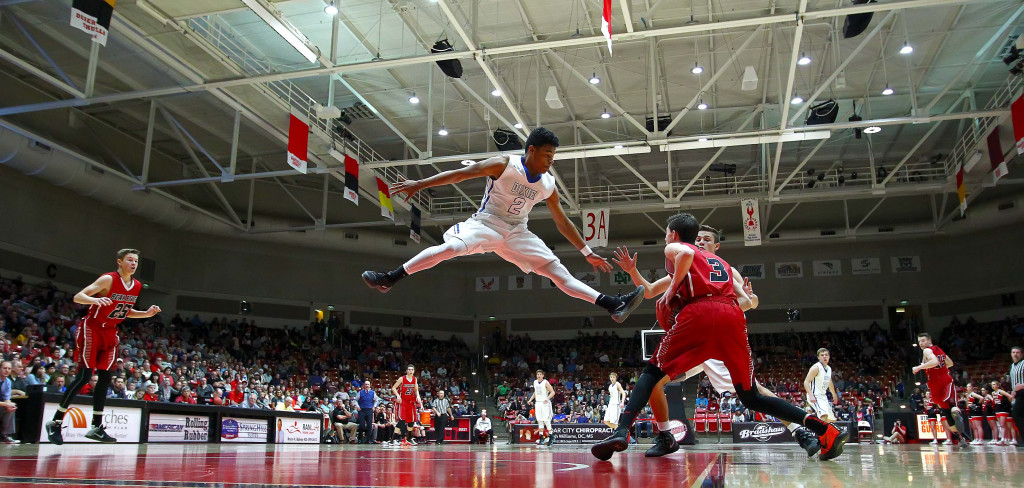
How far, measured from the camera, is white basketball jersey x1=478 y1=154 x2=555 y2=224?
5.36 metres

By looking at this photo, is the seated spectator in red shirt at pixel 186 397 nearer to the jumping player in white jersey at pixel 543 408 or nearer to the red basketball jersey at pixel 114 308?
the jumping player in white jersey at pixel 543 408

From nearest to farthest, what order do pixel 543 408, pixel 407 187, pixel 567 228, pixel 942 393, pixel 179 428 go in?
pixel 407 187, pixel 567 228, pixel 942 393, pixel 179 428, pixel 543 408

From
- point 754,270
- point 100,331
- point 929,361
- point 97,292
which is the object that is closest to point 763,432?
point 929,361

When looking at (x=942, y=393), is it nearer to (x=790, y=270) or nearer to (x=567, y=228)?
(x=567, y=228)

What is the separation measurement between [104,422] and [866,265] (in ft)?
107

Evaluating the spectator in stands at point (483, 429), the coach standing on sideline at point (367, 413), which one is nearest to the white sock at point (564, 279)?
the coach standing on sideline at point (367, 413)

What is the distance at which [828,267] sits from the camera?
34.3m

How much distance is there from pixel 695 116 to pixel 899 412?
1095 centimetres

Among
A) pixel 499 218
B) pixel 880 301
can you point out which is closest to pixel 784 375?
pixel 880 301

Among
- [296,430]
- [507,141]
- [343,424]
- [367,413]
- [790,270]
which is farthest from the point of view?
[790,270]

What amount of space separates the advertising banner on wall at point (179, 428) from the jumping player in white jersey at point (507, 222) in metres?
9.71

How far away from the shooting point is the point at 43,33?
18375mm

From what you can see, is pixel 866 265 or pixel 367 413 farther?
pixel 866 265

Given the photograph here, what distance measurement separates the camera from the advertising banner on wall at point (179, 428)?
510 inches
